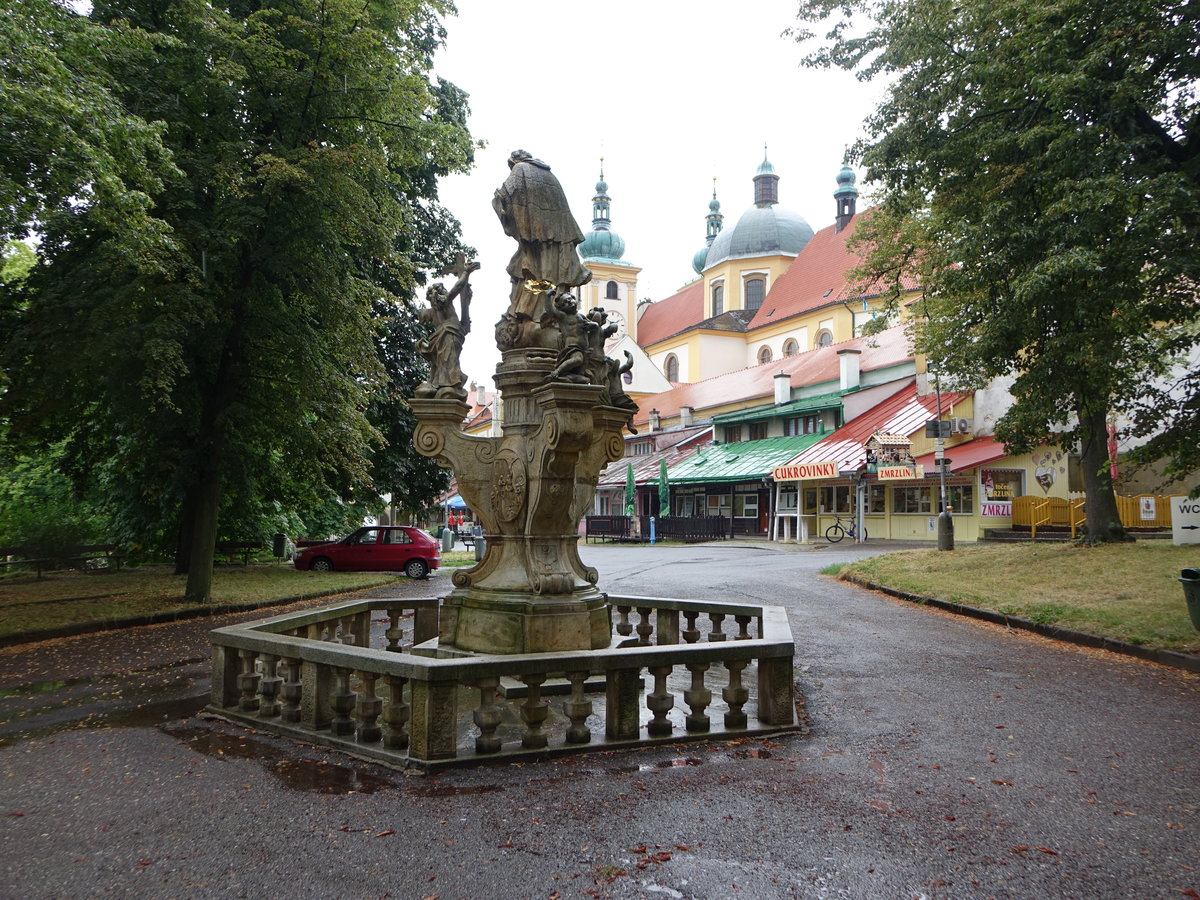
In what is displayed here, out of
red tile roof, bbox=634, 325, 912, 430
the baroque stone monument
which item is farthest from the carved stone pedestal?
red tile roof, bbox=634, 325, 912, 430

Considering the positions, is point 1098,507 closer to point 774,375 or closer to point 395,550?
point 395,550

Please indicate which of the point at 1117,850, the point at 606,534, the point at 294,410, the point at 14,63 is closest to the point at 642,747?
the point at 1117,850

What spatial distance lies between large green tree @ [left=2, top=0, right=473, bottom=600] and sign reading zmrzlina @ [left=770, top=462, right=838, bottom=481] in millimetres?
20835

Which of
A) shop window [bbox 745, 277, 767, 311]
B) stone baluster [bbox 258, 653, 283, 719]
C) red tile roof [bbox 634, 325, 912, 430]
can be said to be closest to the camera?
stone baluster [bbox 258, 653, 283, 719]

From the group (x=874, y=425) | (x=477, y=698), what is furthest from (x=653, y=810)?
(x=874, y=425)

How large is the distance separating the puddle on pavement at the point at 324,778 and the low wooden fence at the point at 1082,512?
25077mm

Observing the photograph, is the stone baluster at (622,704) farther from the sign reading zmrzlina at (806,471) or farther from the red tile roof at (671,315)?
the red tile roof at (671,315)

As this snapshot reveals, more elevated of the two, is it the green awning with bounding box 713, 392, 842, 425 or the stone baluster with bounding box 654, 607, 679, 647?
the green awning with bounding box 713, 392, 842, 425

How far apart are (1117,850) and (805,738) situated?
7.23 ft

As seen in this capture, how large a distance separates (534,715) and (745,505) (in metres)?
36.4

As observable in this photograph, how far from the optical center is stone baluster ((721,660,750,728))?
600 cm

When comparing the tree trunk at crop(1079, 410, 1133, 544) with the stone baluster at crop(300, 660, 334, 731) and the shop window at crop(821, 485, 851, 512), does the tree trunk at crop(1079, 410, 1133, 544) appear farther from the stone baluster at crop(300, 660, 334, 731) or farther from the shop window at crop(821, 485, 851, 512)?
the stone baluster at crop(300, 660, 334, 731)

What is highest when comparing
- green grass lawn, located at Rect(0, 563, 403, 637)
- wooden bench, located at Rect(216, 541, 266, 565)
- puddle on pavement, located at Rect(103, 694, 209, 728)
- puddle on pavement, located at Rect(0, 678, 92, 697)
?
wooden bench, located at Rect(216, 541, 266, 565)

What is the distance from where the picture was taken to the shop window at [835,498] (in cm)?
3594
